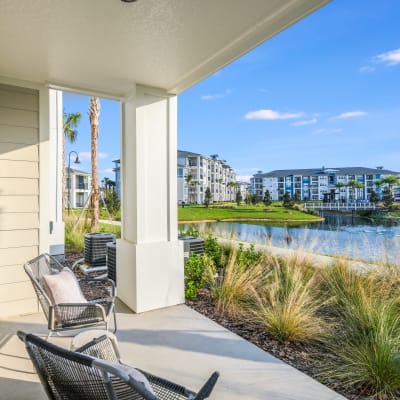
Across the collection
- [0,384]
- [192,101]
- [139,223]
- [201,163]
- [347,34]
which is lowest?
[0,384]

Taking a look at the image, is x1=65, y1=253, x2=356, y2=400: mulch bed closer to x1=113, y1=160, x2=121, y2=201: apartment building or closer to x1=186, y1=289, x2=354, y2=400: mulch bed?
x1=186, y1=289, x2=354, y2=400: mulch bed

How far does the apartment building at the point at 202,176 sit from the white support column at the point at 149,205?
1018 inches

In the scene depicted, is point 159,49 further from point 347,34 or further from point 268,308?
point 347,34

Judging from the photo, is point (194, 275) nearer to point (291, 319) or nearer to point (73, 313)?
point (291, 319)

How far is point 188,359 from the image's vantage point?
2.61m

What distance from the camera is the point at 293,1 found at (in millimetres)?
2170

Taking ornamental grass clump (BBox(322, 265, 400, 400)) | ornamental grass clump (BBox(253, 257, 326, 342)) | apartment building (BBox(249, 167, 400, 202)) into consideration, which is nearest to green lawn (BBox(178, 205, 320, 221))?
apartment building (BBox(249, 167, 400, 202))

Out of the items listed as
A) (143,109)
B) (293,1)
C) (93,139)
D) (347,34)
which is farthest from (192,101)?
(293,1)

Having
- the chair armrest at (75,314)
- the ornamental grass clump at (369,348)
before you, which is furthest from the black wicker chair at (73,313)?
the ornamental grass clump at (369,348)

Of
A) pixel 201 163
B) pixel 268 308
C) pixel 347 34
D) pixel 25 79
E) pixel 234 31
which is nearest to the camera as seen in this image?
pixel 234 31

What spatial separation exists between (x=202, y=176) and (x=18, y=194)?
31430mm

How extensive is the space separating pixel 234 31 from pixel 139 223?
2.32 meters

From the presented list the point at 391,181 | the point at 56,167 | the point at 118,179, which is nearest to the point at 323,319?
the point at 56,167

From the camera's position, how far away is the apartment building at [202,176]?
31.2 metres
